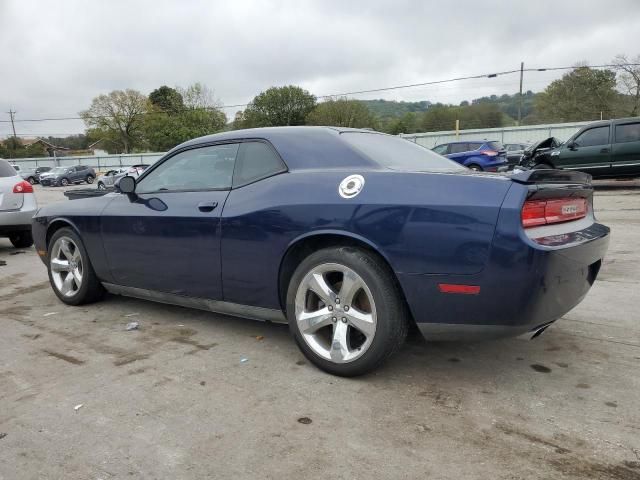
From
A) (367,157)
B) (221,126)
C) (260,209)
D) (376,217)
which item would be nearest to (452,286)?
(376,217)

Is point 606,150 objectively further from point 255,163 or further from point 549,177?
point 255,163

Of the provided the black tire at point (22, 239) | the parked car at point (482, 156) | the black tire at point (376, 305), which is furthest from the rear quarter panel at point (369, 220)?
the parked car at point (482, 156)

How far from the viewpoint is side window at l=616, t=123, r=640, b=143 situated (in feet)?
40.5

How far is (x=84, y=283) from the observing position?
4.53m

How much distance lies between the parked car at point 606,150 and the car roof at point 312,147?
1124cm

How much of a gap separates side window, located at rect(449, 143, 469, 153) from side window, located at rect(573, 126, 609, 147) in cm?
613

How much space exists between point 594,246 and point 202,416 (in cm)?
228

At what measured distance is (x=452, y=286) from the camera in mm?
2582

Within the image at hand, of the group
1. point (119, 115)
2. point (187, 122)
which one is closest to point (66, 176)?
point (187, 122)

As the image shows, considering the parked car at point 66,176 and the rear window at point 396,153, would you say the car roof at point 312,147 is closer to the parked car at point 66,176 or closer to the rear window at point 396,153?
the rear window at point 396,153

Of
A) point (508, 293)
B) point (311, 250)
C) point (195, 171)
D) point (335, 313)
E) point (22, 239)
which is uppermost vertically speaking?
point (195, 171)

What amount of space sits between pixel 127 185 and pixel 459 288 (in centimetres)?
275

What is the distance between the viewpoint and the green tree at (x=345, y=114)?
190 feet

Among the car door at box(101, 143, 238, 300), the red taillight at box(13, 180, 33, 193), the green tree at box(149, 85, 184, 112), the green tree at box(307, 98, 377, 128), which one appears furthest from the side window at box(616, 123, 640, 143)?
the green tree at box(149, 85, 184, 112)
